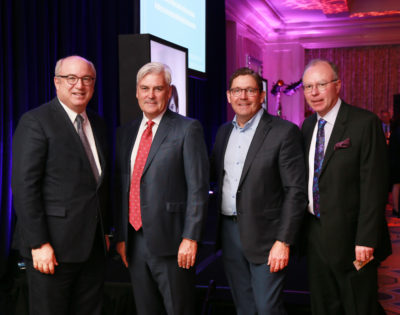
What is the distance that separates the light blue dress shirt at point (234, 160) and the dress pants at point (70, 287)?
0.64 m

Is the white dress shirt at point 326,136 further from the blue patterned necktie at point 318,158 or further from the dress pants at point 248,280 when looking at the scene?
the dress pants at point 248,280

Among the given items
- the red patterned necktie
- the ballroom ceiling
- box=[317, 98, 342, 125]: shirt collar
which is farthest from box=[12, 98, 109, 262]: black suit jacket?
the ballroom ceiling

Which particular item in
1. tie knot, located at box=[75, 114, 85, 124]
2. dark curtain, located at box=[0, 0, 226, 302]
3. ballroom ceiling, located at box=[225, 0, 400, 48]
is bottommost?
tie knot, located at box=[75, 114, 85, 124]

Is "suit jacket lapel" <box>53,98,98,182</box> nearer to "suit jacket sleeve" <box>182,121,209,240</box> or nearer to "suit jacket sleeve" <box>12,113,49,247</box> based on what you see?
"suit jacket sleeve" <box>12,113,49,247</box>

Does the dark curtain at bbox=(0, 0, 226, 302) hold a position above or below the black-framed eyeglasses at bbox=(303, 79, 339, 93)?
above

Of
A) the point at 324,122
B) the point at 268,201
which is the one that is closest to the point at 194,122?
the point at 268,201

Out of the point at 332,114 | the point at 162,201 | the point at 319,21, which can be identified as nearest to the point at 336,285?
the point at 332,114

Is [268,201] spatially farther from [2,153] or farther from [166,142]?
[2,153]

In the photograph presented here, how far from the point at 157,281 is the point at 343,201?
930 mm

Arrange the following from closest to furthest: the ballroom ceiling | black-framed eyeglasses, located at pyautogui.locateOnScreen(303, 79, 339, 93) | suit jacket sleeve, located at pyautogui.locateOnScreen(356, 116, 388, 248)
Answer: suit jacket sleeve, located at pyautogui.locateOnScreen(356, 116, 388, 248) → black-framed eyeglasses, located at pyautogui.locateOnScreen(303, 79, 339, 93) → the ballroom ceiling

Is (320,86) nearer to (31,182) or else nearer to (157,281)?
(157,281)

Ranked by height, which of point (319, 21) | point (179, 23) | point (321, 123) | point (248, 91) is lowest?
point (321, 123)

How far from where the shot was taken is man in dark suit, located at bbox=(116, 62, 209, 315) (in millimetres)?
2037

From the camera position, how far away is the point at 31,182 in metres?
1.93
